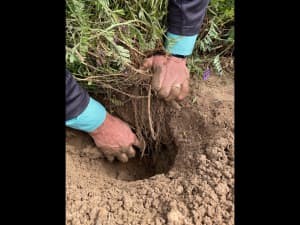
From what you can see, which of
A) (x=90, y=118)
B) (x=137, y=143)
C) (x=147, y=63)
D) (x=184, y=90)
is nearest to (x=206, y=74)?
(x=184, y=90)

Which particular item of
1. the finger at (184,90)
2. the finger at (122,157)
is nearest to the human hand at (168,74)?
the finger at (184,90)

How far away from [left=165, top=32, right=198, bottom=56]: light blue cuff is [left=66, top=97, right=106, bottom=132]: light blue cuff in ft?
1.22

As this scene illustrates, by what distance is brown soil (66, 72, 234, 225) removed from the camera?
1.19 m

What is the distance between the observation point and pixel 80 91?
49.1 inches

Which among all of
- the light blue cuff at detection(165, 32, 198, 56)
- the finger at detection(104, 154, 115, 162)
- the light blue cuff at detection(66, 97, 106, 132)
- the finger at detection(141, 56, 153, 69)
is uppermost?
the light blue cuff at detection(165, 32, 198, 56)

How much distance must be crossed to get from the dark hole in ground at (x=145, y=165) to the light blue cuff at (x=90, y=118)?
1.05 ft

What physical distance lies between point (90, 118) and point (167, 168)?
47 centimetres

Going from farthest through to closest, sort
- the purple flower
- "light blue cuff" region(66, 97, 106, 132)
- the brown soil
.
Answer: the purple flower < "light blue cuff" region(66, 97, 106, 132) < the brown soil

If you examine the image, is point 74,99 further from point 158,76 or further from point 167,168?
point 167,168

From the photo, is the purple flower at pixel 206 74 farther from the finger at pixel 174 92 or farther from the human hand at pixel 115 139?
the human hand at pixel 115 139

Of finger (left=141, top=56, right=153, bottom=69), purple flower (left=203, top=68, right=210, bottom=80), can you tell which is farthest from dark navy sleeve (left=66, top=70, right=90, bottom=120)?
purple flower (left=203, top=68, right=210, bottom=80)

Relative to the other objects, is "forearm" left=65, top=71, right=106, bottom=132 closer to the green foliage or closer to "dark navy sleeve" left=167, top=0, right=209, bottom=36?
the green foliage

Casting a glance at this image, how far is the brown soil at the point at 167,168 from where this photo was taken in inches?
46.7

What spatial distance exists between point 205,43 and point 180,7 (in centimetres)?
34
